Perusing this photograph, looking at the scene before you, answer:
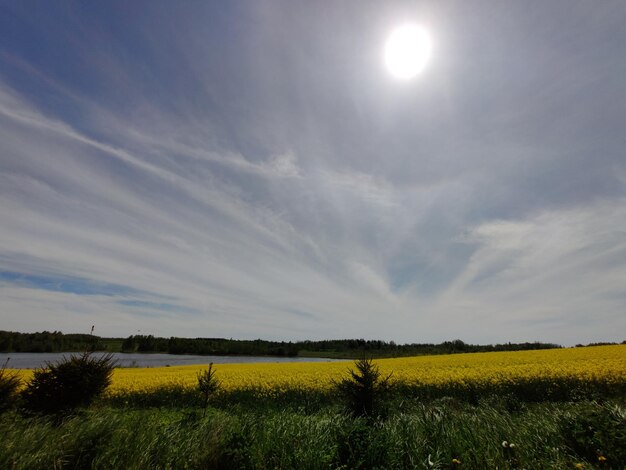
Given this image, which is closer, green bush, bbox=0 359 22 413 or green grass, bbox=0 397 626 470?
green grass, bbox=0 397 626 470

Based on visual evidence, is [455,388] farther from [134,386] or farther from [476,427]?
[134,386]

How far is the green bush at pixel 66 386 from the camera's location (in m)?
8.95

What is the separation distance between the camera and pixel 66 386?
9.18 meters

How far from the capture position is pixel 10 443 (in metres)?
5.13

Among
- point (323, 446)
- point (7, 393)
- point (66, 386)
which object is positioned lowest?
point (323, 446)

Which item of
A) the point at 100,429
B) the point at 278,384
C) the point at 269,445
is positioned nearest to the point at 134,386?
the point at 278,384

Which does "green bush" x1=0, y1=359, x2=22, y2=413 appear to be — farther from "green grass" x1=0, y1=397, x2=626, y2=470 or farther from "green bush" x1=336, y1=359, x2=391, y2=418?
"green bush" x1=336, y1=359, x2=391, y2=418

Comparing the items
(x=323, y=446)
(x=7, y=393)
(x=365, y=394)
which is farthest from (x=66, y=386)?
(x=365, y=394)

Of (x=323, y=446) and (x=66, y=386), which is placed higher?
(x=66, y=386)

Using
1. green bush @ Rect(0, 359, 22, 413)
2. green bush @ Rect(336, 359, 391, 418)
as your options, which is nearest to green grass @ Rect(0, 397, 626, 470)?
green bush @ Rect(336, 359, 391, 418)

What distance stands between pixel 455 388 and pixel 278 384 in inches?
340

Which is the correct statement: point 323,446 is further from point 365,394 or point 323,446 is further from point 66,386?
point 66,386

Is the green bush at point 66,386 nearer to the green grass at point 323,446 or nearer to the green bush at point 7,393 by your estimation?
the green bush at point 7,393

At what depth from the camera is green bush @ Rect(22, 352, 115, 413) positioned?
8.95 metres
